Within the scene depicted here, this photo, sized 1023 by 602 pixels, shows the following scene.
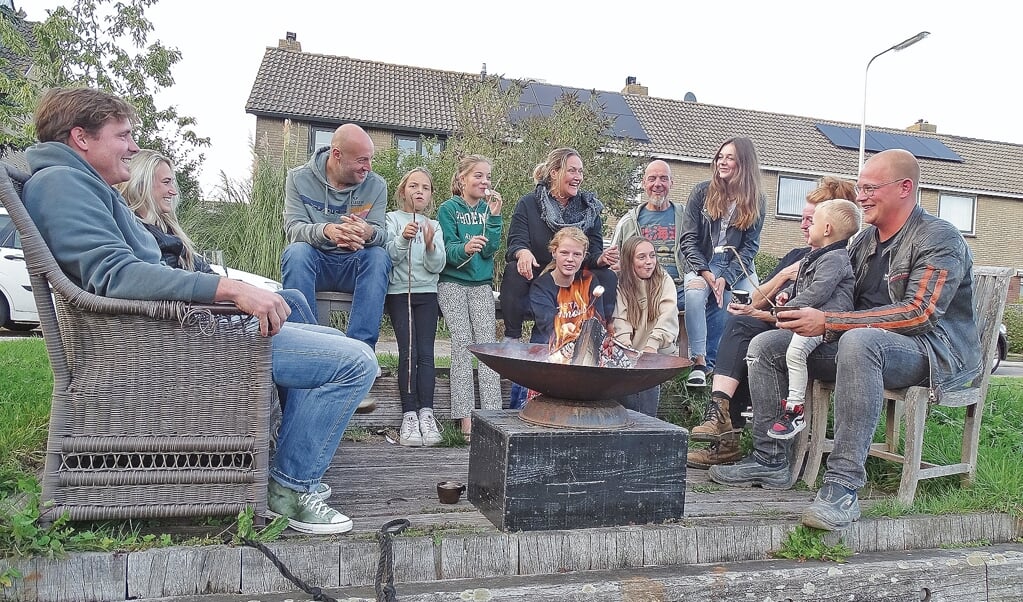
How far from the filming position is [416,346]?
4.11 metres

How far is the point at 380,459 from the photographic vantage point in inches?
138

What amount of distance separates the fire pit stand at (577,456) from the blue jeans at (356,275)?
129cm

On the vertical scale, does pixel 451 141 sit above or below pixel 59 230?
above

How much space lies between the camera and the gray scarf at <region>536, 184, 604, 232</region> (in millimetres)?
4453

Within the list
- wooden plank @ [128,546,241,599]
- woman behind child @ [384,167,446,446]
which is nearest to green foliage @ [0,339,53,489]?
wooden plank @ [128,546,241,599]

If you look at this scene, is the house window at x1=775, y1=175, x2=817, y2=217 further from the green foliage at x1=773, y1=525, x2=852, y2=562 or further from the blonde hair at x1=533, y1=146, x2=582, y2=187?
the green foliage at x1=773, y1=525, x2=852, y2=562

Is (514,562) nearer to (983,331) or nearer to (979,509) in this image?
(979,509)

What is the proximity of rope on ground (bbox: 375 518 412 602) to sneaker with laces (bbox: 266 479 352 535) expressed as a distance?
145 millimetres

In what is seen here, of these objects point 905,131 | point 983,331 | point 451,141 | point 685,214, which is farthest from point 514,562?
point 905,131

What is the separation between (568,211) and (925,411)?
7.55 ft

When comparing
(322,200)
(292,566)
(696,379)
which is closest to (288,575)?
(292,566)

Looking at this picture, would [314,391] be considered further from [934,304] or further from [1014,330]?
[1014,330]

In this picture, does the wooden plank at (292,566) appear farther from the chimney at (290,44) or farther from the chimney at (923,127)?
the chimney at (923,127)

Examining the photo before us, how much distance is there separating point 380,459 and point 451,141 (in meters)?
9.05
